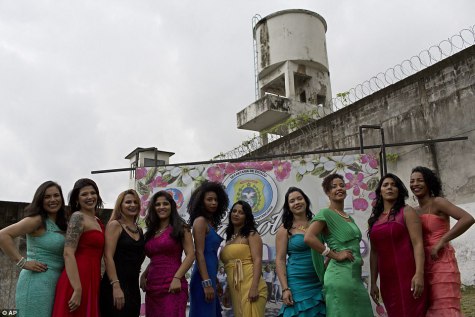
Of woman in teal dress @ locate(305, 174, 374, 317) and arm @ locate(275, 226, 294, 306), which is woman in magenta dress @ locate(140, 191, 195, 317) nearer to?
arm @ locate(275, 226, 294, 306)

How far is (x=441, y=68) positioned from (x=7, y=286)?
28.9 feet

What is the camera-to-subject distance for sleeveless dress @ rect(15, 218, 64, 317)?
11.5ft

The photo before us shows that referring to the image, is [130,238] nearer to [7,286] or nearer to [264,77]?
[7,286]

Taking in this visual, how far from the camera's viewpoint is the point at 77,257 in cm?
368

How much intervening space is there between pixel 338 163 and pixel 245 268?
187 centimetres

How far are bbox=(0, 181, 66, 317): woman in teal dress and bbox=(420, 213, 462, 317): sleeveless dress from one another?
292 cm

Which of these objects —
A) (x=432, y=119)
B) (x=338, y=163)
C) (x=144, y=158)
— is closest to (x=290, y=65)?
(x=432, y=119)

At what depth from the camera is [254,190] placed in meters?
5.36

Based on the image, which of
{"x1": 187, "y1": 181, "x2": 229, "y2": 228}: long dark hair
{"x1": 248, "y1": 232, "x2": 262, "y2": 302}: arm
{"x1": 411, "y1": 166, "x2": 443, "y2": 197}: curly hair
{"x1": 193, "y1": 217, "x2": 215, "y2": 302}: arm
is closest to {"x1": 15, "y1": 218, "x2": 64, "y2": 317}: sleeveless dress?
{"x1": 193, "y1": 217, "x2": 215, "y2": 302}: arm

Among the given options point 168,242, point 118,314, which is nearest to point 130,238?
point 168,242

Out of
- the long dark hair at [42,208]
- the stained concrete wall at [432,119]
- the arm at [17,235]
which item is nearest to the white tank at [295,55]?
the stained concrete wall at [432,119]

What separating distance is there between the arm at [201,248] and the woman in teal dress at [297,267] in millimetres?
638

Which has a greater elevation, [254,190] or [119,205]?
[254,190]

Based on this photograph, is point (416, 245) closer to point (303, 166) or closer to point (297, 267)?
point (297, 267)
